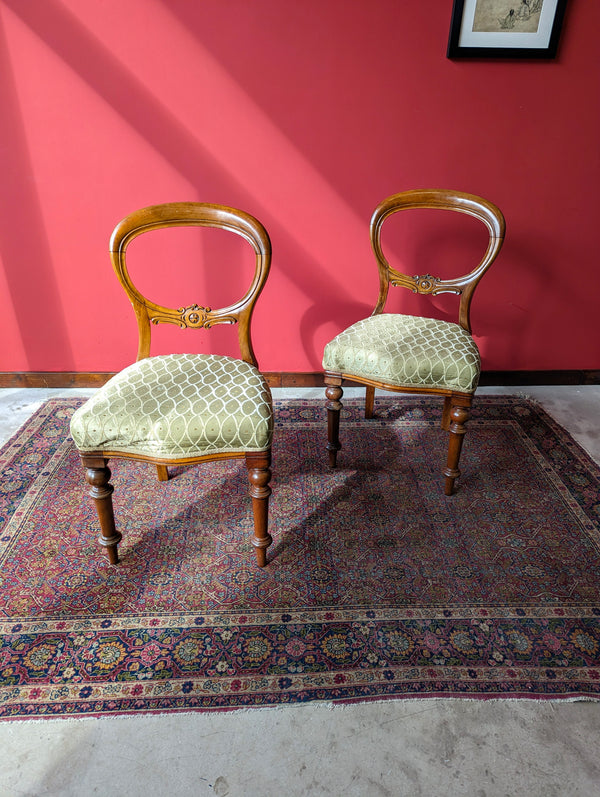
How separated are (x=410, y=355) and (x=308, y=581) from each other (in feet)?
2.77

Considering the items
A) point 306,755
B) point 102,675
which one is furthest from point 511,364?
point 102,675

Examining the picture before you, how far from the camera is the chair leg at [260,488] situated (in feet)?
5.02

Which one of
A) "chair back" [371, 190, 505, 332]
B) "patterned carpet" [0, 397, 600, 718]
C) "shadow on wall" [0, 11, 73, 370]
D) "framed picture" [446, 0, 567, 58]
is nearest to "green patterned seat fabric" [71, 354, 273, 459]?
"patterned carpet" [0, 397, 600, 718]

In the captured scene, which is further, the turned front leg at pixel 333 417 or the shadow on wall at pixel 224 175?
the shadow on wall at pixel 224 175

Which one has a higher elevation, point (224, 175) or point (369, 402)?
point (224, 175)

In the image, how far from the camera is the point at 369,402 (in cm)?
248

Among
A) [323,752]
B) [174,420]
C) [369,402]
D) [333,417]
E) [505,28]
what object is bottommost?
[323,752]

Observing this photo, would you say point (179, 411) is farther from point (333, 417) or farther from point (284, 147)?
point (284, 147)

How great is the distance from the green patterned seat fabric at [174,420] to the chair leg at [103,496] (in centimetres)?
6

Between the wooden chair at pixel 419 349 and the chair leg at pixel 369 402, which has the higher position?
the wooden chair at pixel 419 349

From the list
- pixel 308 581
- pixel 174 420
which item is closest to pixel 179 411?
pixel 174 420

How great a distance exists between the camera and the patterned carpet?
1.36 m

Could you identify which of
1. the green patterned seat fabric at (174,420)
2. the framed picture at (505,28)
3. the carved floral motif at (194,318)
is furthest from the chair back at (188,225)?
the framed picture at (505,28)

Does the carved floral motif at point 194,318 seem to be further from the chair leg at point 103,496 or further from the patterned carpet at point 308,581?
the patterned carpet at point 308,581
